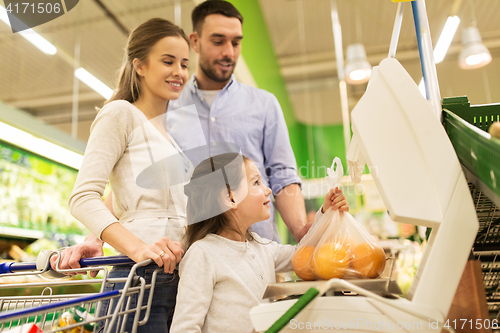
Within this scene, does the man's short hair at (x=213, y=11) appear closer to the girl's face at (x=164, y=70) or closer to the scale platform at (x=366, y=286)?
the girl's face at (x=164, y=70)

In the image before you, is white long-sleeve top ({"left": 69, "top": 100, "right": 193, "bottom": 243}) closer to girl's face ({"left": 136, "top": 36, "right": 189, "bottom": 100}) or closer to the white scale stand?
girl's face ({"left": 136, "top": 36, "right": 189, "bottom": 100})

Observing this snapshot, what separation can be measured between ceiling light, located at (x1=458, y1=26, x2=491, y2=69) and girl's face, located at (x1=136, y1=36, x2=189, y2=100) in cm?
497

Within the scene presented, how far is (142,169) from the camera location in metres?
1.11

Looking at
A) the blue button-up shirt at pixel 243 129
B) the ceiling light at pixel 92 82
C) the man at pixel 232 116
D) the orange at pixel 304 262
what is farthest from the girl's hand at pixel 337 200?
the ceiling light at pixel 92 82

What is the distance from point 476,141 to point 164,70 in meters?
0.94

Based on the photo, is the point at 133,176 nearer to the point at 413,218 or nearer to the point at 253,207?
the point at 253,207

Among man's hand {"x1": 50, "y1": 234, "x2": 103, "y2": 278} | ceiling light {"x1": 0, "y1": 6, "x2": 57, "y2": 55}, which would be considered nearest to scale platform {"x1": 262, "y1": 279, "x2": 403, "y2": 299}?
man's hand {"x1": 50, "y1": 234, "x2": 103, "y2": 278}

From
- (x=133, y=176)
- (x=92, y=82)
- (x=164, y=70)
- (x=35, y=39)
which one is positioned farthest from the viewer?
(x=92, y=82)

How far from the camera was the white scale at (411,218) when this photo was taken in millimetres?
574

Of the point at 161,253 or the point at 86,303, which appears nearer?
the point at 86,303

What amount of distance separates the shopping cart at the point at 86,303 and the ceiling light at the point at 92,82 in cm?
337

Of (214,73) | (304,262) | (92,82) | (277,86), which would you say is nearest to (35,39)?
(92,82)

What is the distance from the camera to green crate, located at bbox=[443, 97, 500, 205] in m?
0.59

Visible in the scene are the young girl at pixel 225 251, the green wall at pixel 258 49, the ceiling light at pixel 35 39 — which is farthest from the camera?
the green wall at pixel 258 49
